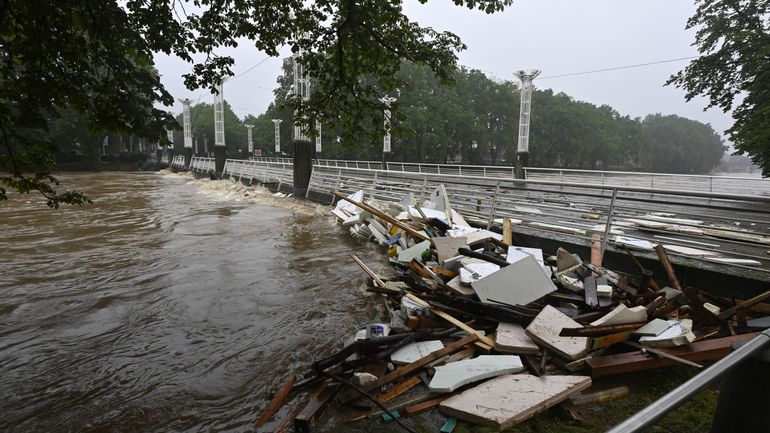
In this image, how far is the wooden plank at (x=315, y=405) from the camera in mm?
2988

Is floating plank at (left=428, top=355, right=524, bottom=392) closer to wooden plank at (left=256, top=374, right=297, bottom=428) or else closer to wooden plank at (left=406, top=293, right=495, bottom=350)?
wooden plank at (left=406, top=293, right=495, bottom=350)

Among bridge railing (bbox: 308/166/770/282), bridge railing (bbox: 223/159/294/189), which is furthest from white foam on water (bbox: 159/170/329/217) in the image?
bridge railing (bbox: 308/166/770/282)

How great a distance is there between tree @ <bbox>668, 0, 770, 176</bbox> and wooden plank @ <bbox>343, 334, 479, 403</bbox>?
19764 millimetres

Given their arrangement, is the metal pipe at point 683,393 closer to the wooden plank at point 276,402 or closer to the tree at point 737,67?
the wooden plank at point 276,402

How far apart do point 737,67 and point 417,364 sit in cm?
2630

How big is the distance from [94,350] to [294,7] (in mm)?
4547

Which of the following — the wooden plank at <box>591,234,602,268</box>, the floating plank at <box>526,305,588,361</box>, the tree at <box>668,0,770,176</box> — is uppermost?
the tree at <box>668,0,770,176</box>

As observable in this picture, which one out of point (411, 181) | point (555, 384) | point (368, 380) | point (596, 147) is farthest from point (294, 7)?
point (596, 147)

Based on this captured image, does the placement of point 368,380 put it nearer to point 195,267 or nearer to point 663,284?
point 663,284

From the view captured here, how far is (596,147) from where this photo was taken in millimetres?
73812

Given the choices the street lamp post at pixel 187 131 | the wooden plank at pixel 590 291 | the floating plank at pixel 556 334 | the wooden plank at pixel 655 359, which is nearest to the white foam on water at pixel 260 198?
the wooden plank at pixel 590 291

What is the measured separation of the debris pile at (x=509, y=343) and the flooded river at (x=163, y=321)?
0.47 m

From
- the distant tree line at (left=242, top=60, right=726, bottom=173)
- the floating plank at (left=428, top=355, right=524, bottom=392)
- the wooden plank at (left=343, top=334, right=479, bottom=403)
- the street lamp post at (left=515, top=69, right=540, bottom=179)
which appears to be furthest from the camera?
the distant tree line at (left=242, top=60, right=726, bottom=173)

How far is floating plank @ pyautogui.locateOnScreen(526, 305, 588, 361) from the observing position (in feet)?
11.2
